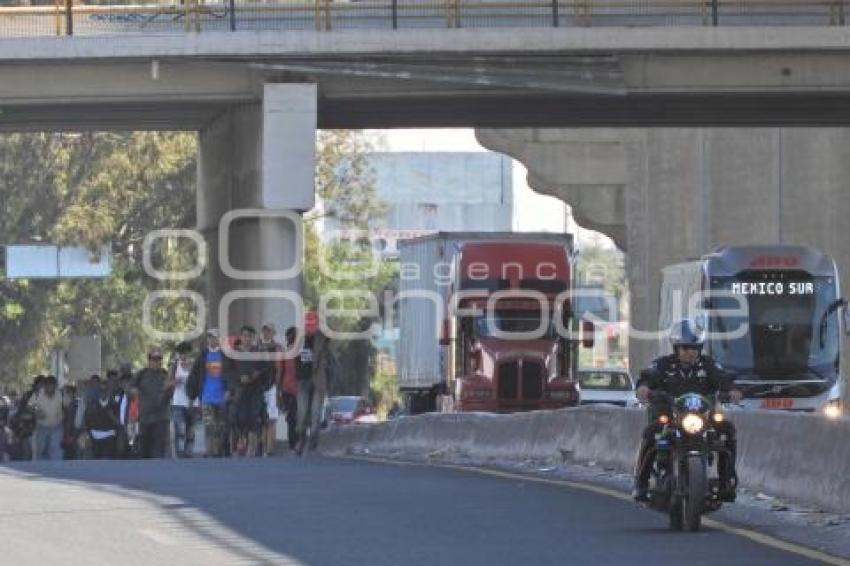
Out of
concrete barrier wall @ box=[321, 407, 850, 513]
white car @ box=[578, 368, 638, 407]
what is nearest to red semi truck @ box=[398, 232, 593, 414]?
white car @ box=[578, 368, 638, 407]

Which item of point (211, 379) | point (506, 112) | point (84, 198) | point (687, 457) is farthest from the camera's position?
point (84, 198)

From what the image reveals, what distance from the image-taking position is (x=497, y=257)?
133 ft

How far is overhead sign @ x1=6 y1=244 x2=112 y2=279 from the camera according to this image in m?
62.7

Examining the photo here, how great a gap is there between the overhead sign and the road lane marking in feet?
119

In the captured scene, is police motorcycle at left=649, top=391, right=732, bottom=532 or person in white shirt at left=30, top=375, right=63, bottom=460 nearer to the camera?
police motorcycle at left=649, top=391, right=732, bottom=532

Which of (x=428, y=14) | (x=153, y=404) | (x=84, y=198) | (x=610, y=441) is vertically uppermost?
(x=428, y=14)

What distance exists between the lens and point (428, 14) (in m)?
44.8

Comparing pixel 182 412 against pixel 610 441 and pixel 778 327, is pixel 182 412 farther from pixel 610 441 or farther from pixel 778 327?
pixel 778 327

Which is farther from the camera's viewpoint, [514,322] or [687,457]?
[514,322]

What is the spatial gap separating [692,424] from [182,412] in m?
15.5

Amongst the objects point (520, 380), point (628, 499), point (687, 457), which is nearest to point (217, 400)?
point (628, 499)

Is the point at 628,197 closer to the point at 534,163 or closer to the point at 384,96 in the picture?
the point at 534,163

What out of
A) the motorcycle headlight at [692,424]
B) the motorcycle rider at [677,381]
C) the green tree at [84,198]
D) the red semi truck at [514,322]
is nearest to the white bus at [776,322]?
the red semi truck at [514,322]

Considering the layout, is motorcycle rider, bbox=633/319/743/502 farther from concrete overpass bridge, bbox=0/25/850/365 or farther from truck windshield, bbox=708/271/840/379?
concrete overpass bridge, bbox=0/25/850/365
